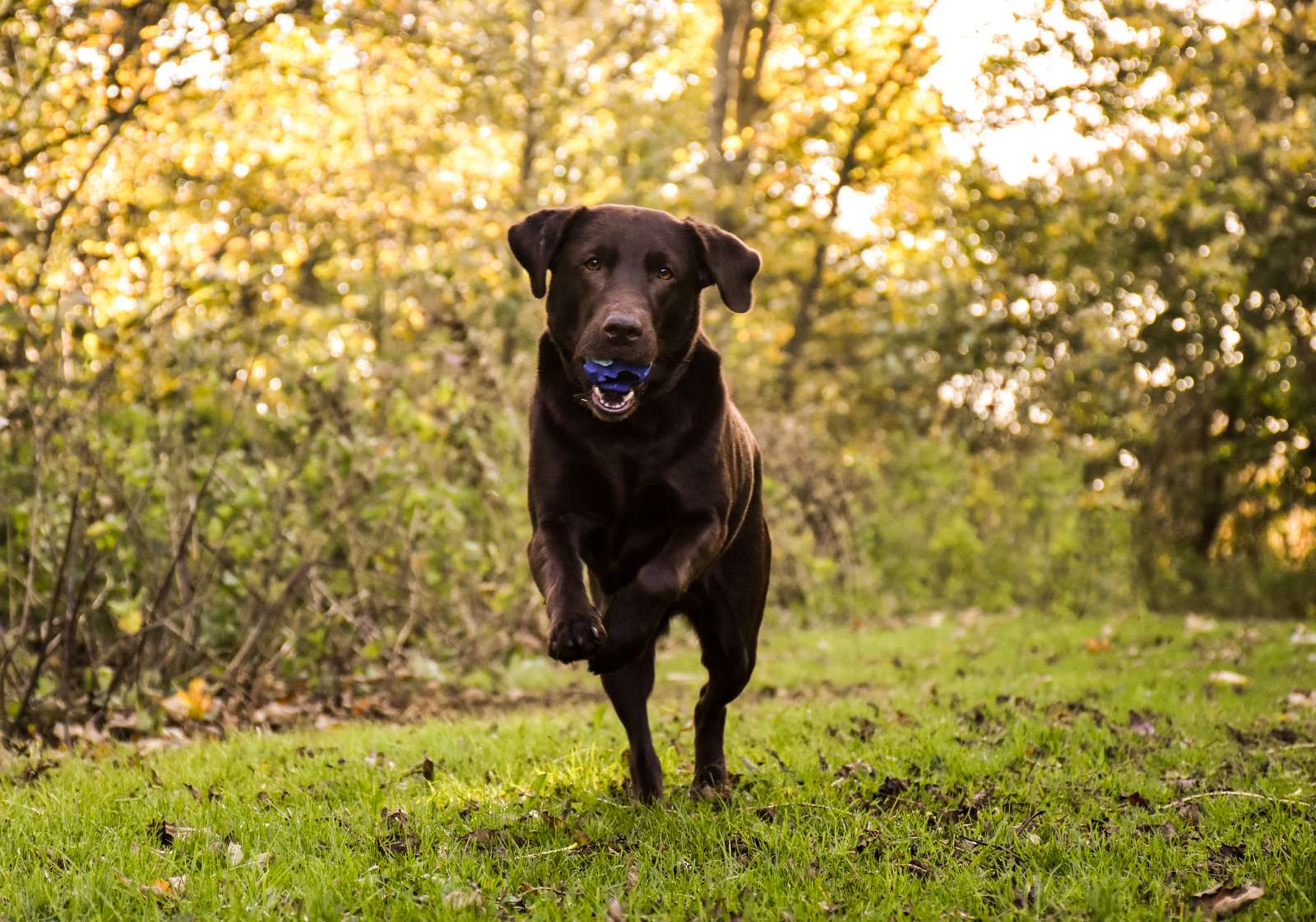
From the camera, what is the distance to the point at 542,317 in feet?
36.0

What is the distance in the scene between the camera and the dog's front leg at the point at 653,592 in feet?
12.1

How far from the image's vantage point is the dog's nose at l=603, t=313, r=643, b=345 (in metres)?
3.90

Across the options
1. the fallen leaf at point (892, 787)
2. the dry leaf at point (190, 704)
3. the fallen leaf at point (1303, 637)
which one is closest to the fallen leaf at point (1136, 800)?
the fallen leaf at point (892, 787)

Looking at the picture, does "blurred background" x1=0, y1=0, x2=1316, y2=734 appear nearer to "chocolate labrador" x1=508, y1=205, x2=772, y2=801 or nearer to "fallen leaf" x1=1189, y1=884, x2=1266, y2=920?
"chocolate labrador" x1=508, y1=205, x2=772, y2=801

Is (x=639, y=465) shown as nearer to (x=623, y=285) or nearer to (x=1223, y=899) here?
(x=623, y=285)

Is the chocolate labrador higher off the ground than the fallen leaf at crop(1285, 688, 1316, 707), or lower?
higher

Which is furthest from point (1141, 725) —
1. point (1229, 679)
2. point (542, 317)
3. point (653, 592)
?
point (542, 317)

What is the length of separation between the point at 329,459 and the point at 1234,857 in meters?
5.17

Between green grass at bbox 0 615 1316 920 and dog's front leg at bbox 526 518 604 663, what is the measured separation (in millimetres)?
556

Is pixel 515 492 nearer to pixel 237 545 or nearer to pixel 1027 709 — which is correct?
pixel 237 545

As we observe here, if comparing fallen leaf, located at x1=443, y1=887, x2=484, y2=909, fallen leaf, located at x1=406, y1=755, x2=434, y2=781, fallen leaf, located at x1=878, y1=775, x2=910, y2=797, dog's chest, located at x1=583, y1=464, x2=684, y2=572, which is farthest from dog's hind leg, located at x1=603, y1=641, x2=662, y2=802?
fallen leaf, located at x1=443, y1=887, x2=484, y2=909

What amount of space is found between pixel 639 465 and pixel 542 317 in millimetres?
7159

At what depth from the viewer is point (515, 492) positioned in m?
8.44

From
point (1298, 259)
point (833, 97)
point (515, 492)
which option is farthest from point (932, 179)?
point (515, 492)
